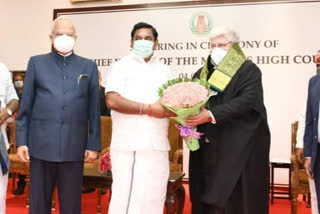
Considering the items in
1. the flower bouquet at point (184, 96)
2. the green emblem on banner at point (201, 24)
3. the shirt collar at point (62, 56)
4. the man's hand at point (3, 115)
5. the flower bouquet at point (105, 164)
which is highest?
the green emblem on banner at point (201, 24)

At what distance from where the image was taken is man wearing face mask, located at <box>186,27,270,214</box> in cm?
247

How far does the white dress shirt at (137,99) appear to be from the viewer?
235cm

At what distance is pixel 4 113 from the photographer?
2.58 meters

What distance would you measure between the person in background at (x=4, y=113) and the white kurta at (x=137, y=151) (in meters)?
0.73

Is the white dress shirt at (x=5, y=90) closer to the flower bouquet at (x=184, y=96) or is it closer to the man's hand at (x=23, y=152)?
the man's hand at (x=23, y=152)

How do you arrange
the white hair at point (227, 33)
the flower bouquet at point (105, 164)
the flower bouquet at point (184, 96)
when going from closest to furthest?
the flower bouquet at point (184, 96)
the white hair at point (227, 33)
the flower bouquet at point (105, 164)

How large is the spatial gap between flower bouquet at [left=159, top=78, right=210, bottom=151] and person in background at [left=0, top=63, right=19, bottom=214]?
1088 mm

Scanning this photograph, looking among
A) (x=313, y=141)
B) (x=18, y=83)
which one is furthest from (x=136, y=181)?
(x=18, y=83)

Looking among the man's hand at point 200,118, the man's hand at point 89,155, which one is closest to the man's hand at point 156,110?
the man's hand at point 200,118

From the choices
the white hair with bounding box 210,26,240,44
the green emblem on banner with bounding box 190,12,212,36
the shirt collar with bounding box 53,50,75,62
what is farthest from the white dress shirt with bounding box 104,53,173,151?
the green emblem on banner with bounding box 190,12,212,36

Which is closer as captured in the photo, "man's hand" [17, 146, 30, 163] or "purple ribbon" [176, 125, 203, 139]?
"man's hand" [17, 146, 30, 163]

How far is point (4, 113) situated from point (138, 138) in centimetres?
96

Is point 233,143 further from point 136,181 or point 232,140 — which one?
point 136,181

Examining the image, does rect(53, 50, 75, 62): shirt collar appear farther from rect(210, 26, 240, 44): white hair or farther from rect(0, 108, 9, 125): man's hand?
rect(210, 26, 240, 44): white hair
